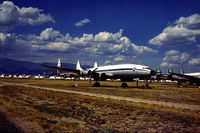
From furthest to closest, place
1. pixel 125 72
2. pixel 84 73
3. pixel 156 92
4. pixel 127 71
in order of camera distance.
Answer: pixel 84 73 < pixel 125 72 < pixel 127 71 < pixel 156 92

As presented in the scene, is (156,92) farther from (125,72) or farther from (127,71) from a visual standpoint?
(125,72)

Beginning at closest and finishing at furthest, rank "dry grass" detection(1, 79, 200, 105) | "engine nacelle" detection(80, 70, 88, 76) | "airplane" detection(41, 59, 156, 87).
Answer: "dry grass" detection(1, 79, 200, 105) < "airplane" detection(41, 59, 156, 87) < "engine nacelle" detection(80, 70, 88, 76)

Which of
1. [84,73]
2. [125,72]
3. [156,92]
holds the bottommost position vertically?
[156,92]

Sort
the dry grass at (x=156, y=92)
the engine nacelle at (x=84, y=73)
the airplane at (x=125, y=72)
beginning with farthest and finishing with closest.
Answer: the engine nacelle at (x=84, y=73)
the airplane at (x=125, y=72)
the dry grass at (x=156, y=92)

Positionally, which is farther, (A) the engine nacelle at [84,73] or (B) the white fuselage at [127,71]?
(A) the engine nacelle at [84,73]

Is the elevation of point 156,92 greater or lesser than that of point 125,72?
lesser

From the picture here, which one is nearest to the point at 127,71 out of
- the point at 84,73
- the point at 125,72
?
the point at 125,72

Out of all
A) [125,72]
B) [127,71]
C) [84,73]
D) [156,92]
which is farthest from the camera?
[84,73]

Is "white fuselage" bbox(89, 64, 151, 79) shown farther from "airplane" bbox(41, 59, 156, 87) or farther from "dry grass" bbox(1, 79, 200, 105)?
"dry grass" bbox(1, 79, 200, 105)

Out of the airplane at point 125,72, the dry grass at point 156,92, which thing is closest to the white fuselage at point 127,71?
the airplane at point 125,72

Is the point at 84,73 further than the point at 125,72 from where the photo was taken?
Yes

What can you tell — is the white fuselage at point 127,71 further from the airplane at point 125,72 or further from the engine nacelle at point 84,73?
the engine nacelle at point 84,73

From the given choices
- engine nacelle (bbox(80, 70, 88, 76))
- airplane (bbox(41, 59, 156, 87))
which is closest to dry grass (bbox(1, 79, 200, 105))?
airplane (bbox(41, 59, 156, 87))

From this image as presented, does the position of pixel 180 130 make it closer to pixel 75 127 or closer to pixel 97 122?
pixel 97 122
